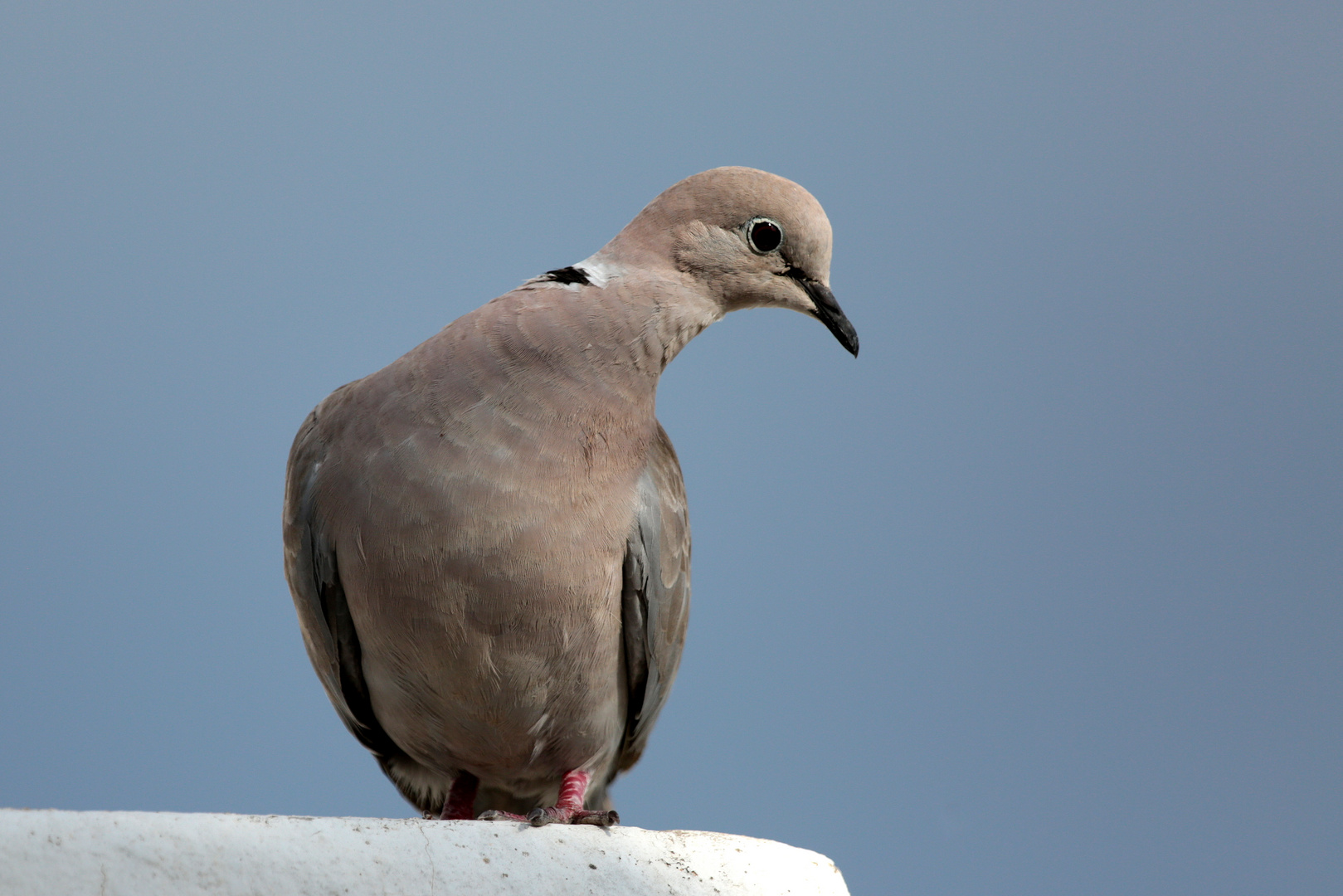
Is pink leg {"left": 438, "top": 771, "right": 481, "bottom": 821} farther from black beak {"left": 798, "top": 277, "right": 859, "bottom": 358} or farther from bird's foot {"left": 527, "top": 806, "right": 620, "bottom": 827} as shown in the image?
black beak {"left": 798, "top": 277, "right": 859, "bottom": 358}

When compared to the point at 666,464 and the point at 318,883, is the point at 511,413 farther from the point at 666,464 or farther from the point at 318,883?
the point at 318,883

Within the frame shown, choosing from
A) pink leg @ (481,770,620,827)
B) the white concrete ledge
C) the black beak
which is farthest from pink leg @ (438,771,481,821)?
the black beak

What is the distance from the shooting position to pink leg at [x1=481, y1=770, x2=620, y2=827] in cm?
259

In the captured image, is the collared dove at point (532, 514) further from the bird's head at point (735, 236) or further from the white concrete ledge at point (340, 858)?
the white concrete ledge at point (340, 858)

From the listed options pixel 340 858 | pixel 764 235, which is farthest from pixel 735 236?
pixel 340 858

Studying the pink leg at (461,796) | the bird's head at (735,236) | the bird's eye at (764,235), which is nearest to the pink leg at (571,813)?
the pink leg at (461,796)

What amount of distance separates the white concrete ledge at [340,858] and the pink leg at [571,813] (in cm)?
6

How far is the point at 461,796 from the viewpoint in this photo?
132 inches

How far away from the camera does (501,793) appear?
3.41 m

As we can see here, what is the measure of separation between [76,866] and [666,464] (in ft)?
5.91

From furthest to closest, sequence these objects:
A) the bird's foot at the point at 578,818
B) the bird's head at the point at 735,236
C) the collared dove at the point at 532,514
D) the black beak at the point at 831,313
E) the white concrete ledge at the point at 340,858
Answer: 1. the black beak at the point at 831,313
2. the bird's head at the point at 735,236
3. the collared dove at the point at 532,514
4. the bird's foot at the point at 578,818
5. the white concrete ledge at the point at 340,858

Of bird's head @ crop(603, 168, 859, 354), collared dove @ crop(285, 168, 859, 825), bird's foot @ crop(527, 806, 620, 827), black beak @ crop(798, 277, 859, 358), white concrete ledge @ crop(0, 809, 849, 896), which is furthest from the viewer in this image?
black beak @ crop(798, 277, 859, 358)

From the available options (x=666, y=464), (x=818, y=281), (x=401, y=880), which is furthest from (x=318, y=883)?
(x=818, y=281)

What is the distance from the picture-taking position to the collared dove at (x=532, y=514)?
292cm
